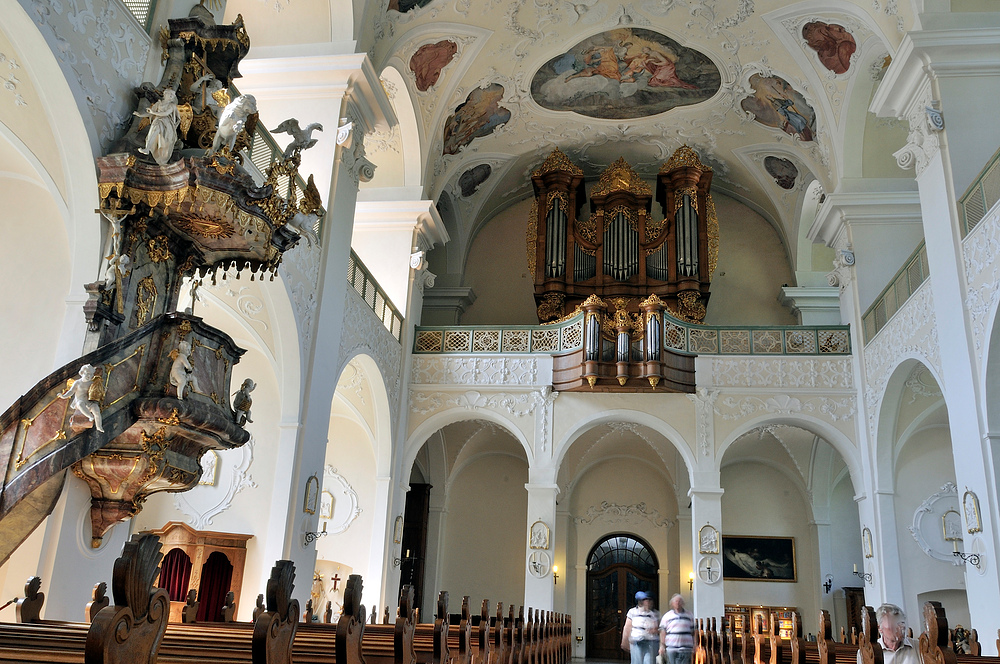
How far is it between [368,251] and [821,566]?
11.2 meters

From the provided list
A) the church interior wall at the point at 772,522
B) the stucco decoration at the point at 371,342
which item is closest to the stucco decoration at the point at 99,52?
the stucco decoration at the point at 371,342

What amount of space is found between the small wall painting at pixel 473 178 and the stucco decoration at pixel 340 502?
6.76 metres

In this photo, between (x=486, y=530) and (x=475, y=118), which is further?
(x=486, y=530)

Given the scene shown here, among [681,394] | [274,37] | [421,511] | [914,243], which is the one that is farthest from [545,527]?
[274,37]

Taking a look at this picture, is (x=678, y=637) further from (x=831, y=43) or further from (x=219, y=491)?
(x=831, y=43)

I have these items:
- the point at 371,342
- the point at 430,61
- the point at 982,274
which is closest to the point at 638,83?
the point at 430,61

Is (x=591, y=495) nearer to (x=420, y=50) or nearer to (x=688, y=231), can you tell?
(x=688, y=231)

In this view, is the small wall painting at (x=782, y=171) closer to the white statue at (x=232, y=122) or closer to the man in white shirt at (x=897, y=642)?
the white statue at (x=232, y=122)

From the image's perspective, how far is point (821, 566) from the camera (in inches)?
672

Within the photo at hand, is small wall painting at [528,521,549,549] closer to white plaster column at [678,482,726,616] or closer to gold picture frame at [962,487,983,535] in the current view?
white plaster column at [678,482,726,616]

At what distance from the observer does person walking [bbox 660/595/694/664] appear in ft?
29.1

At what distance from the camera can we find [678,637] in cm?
885

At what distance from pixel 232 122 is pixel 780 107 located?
39.4ft

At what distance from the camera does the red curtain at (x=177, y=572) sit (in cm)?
1174
